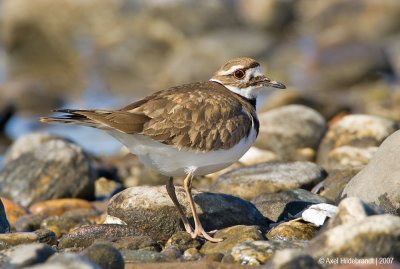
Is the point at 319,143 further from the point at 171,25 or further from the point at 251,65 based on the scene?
the point at 171,25

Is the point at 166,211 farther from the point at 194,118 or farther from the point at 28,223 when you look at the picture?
the point at 28,223

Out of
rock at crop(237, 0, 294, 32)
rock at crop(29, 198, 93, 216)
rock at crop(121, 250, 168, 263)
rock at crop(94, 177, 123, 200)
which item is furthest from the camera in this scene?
rock at crop(237, 0, 294, 32)

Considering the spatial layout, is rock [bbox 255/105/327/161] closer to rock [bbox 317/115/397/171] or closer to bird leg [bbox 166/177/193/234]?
rock [bbox 317/115/397/171]

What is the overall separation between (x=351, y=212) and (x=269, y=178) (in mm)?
3529

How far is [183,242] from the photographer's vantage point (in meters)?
7.55

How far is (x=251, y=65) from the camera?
859 centimetres

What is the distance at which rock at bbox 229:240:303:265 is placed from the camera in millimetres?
6598

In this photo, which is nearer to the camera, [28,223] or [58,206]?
[28,223]

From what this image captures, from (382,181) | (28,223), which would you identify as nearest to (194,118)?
(382,181)

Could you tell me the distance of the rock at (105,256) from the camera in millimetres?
6180

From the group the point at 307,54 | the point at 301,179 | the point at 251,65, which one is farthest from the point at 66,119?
the point at 307,54

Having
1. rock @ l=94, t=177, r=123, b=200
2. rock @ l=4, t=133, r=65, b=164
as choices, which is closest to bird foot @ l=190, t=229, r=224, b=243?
rock @ l=94, t=177, r=123, b=200

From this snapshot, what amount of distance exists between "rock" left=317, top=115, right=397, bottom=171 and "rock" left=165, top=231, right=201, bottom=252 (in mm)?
3541

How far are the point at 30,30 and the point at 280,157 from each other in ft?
60.4
